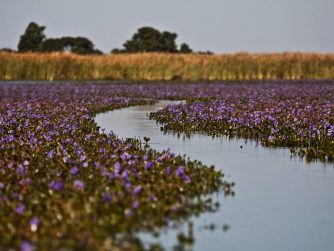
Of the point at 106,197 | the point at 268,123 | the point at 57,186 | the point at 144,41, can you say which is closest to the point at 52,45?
the point at 144,41

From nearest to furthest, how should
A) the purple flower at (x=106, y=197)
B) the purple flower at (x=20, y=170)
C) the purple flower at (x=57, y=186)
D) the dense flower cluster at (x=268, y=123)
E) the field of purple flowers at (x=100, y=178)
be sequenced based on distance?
the field of purple flowers at (x=100, y=178), the purple flower at (x=106, y=197), the purple flower at (x=57, y=186), the purple flower at (x=20, y=170), the dense flower cluster at (x=268, y=123)

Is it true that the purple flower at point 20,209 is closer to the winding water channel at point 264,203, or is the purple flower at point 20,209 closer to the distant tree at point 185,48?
the winding water channel at point 264,203

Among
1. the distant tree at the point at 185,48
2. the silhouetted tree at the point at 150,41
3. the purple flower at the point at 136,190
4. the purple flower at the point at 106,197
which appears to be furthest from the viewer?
the distant tree at the point at 185,48

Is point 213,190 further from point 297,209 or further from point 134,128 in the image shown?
point 134,128

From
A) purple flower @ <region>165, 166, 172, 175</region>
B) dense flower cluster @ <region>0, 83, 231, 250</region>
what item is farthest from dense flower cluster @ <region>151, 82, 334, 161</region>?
purple flower @ <region>165, 166, 172, 175</region>

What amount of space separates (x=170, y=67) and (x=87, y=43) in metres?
60.9

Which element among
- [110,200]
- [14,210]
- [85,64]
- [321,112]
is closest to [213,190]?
[110,200]

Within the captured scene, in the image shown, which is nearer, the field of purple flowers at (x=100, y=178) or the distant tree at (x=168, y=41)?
the field of purple flowers at (x=100, y=178)

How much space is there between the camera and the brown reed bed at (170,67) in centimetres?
5138

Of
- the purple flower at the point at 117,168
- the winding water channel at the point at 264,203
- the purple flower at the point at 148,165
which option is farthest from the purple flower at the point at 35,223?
the purple flower at the point at 148,165

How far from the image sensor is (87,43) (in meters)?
112

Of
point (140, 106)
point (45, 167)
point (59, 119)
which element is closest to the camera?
point (45, 167)

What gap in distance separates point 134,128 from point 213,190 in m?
8.64

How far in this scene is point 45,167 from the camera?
35.0ft
